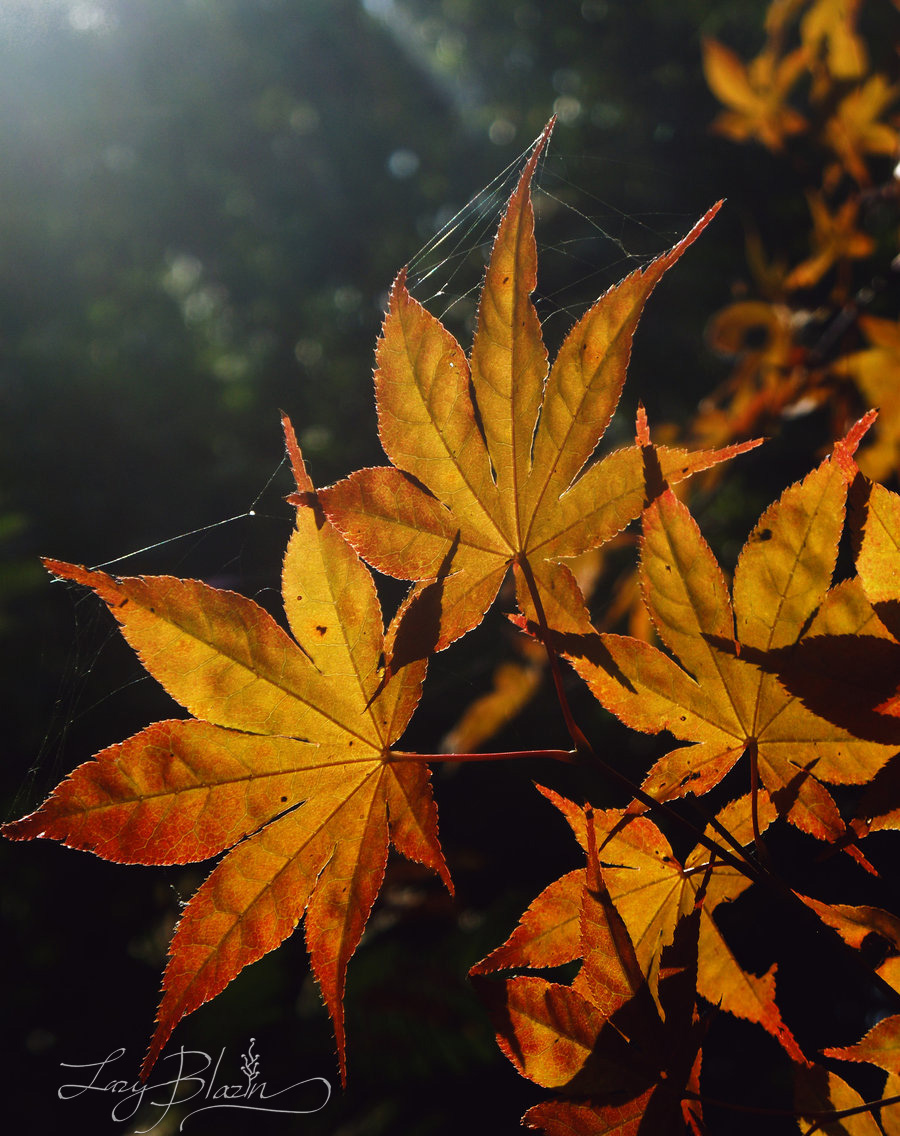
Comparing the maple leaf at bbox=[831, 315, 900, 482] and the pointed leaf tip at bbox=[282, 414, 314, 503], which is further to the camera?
the maple leaf at bbox=[831, 315, 900, 482]

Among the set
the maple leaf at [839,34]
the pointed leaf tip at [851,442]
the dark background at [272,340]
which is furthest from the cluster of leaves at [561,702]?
Result: the maple leaf at [839,34]

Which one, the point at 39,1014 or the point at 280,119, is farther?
the point at 280,119

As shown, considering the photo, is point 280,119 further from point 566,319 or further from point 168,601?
point 168,601

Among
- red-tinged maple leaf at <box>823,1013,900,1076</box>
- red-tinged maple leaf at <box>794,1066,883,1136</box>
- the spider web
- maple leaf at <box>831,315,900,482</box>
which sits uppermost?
the spider web

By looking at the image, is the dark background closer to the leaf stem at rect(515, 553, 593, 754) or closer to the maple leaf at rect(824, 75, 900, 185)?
the leaf stem at rect(515, 553, 593, 754)

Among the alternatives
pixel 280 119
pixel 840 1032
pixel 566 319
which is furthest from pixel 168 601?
pixel 280 119
